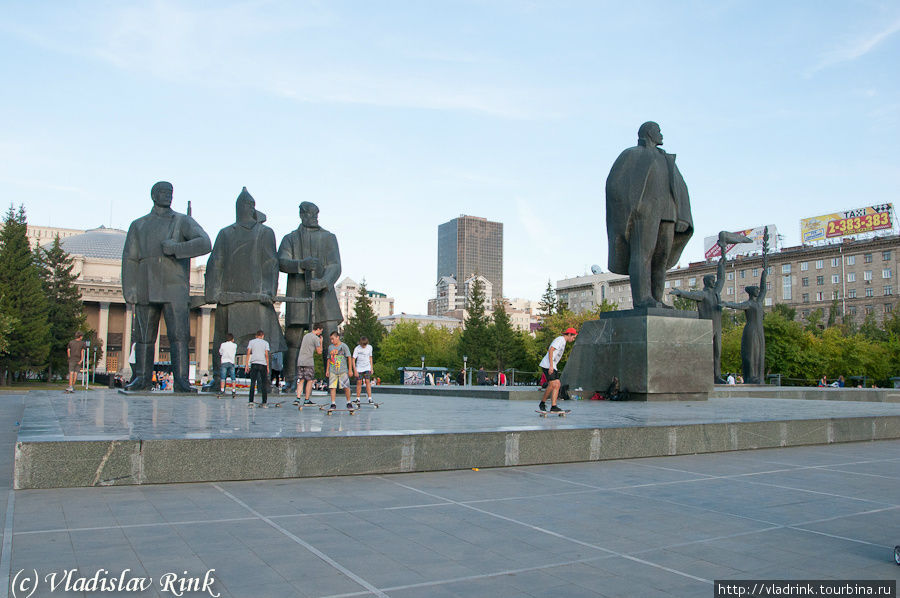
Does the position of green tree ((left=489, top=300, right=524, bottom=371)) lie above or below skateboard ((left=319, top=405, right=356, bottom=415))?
above

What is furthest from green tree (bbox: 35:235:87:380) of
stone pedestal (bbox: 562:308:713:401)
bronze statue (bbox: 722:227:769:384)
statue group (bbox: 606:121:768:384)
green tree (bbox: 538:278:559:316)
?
statue group (bbox: 606:121:768:384)

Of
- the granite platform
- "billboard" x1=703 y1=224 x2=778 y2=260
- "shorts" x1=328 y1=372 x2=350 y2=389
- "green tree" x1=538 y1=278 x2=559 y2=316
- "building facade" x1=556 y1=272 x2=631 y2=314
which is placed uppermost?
"billboard" x1=703 y1=224 x2=778 y2=260

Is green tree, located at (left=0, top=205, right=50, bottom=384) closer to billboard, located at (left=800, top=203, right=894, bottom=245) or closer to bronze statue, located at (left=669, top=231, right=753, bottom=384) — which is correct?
bronze statue, located at (left=669, top=231, right=753, bottom=384)

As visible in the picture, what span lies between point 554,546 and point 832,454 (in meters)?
6.61

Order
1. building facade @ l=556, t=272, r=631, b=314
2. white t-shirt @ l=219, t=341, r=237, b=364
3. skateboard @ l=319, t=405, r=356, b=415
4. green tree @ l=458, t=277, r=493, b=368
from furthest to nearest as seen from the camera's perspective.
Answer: building facade @ l=556, t=272, r=631, b=314
green tree @ l=458, t=277, r=493, b=368
white t-shirt @ l=219, t=341, r=237, b=364
skateboard @ l=319, t=405, r=356, b=415

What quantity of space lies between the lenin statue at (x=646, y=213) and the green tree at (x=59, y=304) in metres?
60.4

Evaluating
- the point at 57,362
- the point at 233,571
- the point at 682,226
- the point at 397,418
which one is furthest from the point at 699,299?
the point at 57,362

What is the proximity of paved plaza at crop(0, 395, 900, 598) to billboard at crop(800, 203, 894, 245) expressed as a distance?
3395 inches

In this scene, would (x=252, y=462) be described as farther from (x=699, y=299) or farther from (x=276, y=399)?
(x=699, y=299)

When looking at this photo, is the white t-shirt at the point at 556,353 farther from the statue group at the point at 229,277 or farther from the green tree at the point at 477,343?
the green tree at the point at 477,343

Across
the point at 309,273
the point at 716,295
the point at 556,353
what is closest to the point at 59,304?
the point at 309,273

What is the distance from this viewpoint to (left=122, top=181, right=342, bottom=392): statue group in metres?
12.7

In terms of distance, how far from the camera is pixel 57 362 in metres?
62.1

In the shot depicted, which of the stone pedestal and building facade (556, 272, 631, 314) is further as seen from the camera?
Result: building facade (556, 272, 631, 314)
